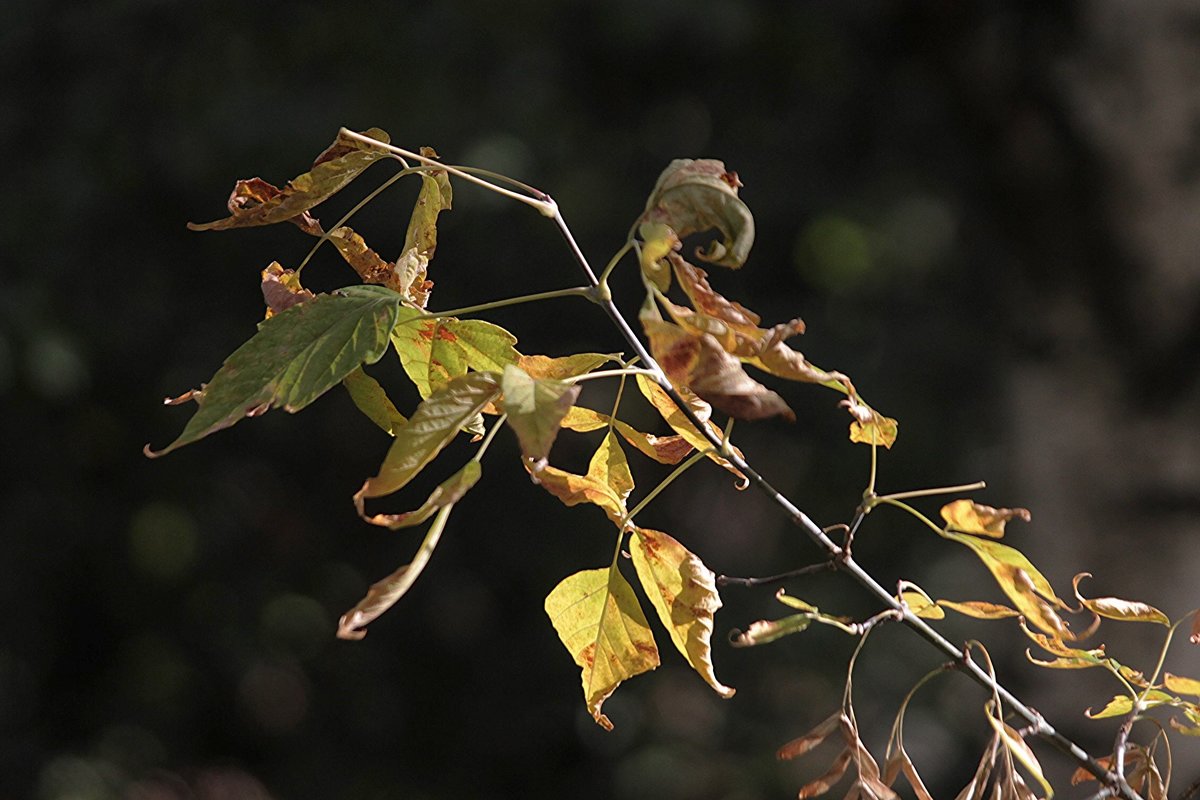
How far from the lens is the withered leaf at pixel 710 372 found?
296 millimetres

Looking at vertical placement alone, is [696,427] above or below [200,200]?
above

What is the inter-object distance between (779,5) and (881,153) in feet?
0.96

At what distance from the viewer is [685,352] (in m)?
0.31

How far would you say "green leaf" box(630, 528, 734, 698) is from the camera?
388mm

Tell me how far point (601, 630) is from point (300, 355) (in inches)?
5.2

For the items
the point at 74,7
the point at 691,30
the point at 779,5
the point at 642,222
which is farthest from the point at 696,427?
the point at 74,7

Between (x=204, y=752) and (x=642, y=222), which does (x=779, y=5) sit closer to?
(x=204, y=752)

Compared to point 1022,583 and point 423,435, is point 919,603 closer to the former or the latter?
point 1022,583

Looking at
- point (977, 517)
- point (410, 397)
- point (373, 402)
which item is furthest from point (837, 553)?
point (410, 397)

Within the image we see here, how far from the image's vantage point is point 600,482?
41cm

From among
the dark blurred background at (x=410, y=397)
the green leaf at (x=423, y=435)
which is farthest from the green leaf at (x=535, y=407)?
the dark blurred background at (x=410, y=397)

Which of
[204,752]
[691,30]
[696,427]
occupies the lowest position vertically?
[204,752]

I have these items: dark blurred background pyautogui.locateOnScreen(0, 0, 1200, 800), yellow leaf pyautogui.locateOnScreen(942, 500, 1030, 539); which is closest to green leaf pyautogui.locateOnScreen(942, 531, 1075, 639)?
yellow leaf pyautogui.locateOnScreen(942, 500, 1030, 539)

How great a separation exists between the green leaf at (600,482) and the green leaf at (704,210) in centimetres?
7
